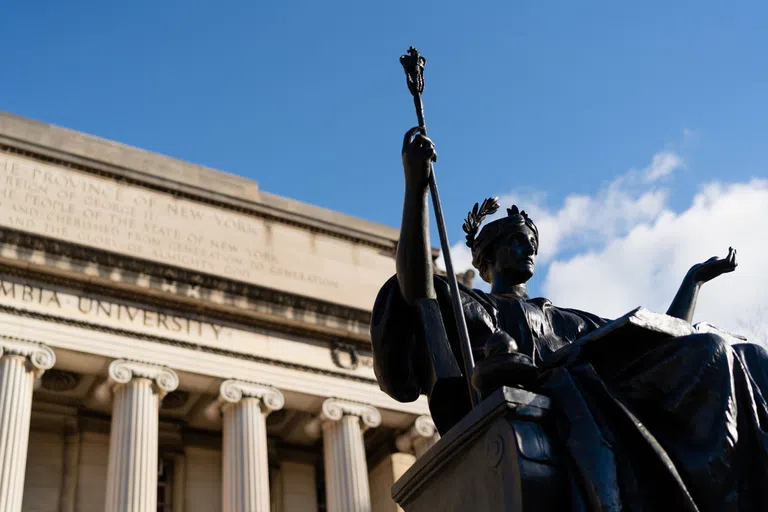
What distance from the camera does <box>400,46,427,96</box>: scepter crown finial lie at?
15.0 feet

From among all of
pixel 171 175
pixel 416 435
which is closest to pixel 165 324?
pixel 171 175

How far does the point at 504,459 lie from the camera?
3.33m

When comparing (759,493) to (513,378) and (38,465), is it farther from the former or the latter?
(38,465)

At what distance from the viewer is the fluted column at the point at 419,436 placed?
26.7 meters

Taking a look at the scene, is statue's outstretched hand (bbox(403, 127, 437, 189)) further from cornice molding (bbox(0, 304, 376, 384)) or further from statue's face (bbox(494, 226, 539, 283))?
cornice molding (bbox(0, 304, 376, 384))

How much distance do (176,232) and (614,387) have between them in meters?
23.9

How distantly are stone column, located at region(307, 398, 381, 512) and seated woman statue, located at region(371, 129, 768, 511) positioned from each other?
20.2 metres

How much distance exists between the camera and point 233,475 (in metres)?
23.0

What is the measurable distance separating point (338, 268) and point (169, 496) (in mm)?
7715

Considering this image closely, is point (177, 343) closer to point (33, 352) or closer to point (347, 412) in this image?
point (33, 352)

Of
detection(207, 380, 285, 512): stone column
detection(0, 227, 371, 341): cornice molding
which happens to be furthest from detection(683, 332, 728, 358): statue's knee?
detection(0, 227, 371, 341): cornice molding

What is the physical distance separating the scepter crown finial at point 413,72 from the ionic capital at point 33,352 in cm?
1873

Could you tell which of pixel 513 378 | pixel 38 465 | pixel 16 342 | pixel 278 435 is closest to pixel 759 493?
pixel 513 378

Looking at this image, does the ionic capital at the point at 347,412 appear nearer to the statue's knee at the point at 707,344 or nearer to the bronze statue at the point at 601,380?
the bronze statue at the point at 601,380
